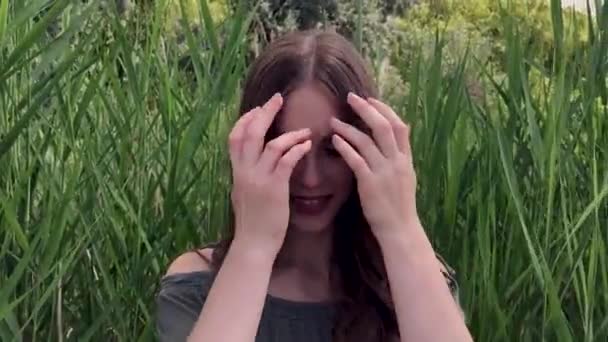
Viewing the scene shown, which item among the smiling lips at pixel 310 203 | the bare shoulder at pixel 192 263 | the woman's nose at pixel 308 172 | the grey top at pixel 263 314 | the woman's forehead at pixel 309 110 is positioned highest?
the woman's forehead at pixel 309 110

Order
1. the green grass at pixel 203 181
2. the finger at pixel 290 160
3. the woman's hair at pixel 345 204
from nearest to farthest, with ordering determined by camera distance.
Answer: the finger at pixel 290 160 < the woman's hair at pixel 345 204 < the green grass at pixel 203 181

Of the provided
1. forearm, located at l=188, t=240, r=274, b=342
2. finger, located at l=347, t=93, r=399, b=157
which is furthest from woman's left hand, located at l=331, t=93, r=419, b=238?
forearm, located at l=188, t=240, r=274, b=342

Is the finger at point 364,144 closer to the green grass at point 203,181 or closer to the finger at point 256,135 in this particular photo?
the finger at point 256,135

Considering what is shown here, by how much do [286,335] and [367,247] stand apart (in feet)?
0.41

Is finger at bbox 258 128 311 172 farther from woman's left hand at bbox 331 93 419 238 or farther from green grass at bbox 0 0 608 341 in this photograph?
green grass at bbox 0 0 608 341

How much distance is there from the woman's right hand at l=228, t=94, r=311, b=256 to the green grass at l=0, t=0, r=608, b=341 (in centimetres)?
25

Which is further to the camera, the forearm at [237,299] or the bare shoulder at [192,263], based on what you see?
the bare shoulder at [192,263]

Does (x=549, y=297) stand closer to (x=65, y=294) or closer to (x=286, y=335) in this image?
(x=286, y=335)

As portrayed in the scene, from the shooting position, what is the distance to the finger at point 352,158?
3.82 ft

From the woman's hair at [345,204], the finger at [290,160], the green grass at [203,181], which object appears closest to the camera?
the finger at [290,160]

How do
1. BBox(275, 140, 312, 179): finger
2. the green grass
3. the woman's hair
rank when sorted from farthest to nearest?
the green grass, the woman's hair, BBox(275, 140, 312, 179): finger

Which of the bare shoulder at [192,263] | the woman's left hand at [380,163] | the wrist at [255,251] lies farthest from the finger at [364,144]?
the bare shoulder at [192,263]

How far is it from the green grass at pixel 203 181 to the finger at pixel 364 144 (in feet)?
0.81

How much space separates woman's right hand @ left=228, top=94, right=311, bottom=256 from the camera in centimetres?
115
